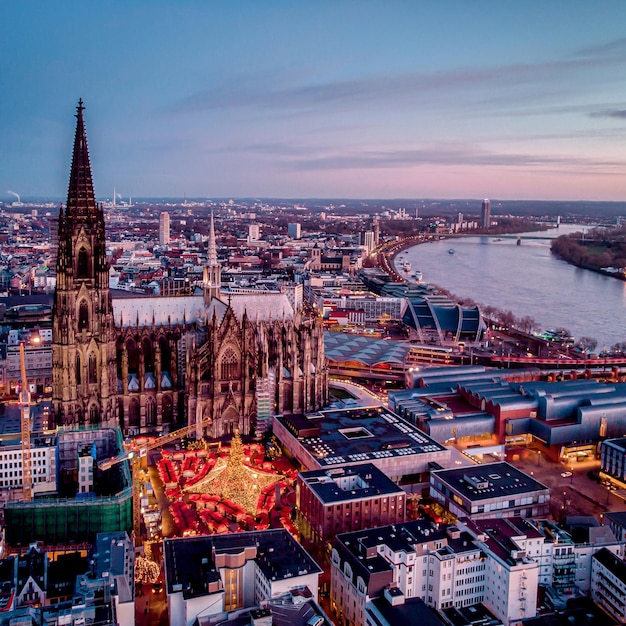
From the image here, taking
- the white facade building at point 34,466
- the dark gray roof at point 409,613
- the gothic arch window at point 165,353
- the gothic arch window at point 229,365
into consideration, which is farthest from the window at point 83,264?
the dark gray roof at point 409,613

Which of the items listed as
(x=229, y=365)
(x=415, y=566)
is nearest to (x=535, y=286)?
(x=229, y=365)

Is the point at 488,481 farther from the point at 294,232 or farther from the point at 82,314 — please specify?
the point at 294,232

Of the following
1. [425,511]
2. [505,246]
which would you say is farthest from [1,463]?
[505,246]

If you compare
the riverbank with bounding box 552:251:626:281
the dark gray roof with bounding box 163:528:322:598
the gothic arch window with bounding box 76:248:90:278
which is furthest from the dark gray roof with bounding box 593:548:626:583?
the riverbank with bounding box 552:251:626:281

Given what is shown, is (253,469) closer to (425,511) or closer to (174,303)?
(425,511)

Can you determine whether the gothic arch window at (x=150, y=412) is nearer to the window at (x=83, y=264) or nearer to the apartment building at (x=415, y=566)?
the window at (x=83, y=264)
